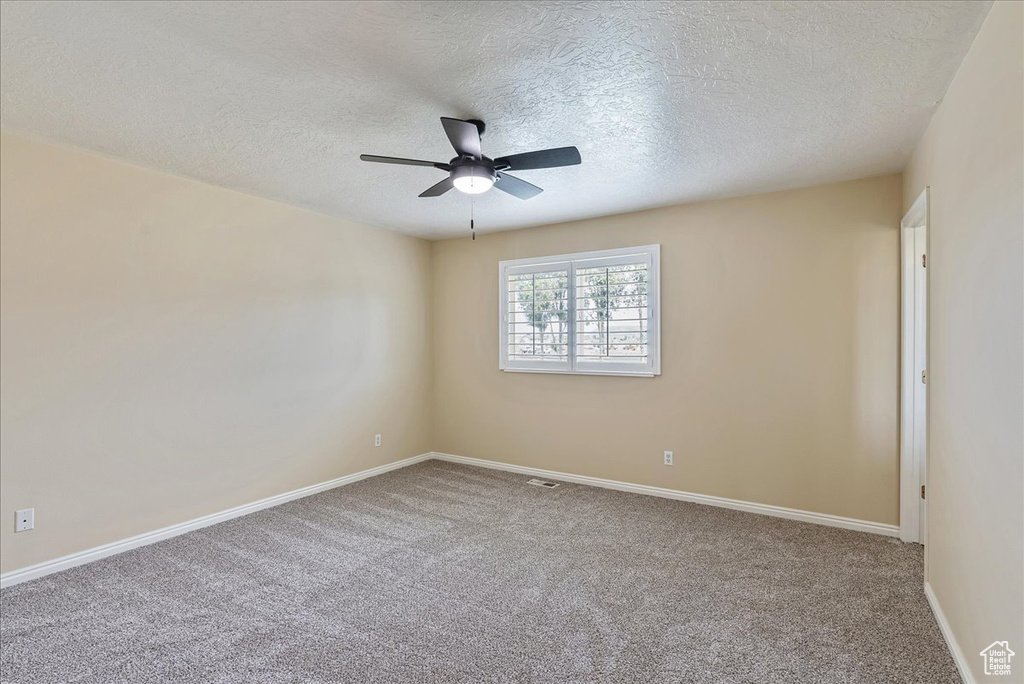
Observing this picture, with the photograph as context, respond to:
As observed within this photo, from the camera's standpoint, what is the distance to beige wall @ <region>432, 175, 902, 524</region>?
3449mm

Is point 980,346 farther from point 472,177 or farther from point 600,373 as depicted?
point 600,373

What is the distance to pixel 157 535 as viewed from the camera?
3.35 meters

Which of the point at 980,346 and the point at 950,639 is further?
the point at 950,639

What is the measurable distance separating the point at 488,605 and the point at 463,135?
2279mm

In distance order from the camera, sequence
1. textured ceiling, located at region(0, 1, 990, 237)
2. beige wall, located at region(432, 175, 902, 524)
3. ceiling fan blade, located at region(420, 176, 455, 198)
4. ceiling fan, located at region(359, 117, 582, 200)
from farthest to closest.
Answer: beige wall, located at region(432, 175, 902, 524)
ceiling fan blade, located at region(420, 176, 455, 198)
ceiling fan, located at region(359, 117, 582, 200)
textured ceiling, located at region(0, 1, 990, 237)

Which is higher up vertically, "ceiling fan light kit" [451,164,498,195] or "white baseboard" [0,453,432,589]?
"ceiling fan light kit" [451,164,498,195]

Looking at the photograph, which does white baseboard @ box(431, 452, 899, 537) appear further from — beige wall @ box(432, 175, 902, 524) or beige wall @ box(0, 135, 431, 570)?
beige wall @ box(0, 135, 431, 570)

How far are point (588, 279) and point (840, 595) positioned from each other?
294cm

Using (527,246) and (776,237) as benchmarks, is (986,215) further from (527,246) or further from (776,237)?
(527,246)

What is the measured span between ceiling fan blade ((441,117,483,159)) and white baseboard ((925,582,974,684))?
2.92 meters

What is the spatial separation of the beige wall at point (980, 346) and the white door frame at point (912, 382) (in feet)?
2.80

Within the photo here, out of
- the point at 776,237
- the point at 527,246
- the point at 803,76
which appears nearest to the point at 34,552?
the point at 527,246

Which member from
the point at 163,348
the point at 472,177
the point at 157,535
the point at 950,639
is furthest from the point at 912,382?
the point at 157,535

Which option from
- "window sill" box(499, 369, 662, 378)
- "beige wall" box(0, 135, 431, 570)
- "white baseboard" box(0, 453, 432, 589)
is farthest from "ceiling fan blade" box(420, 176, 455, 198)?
"white baseboard" box(0, 453, 432, 589)
